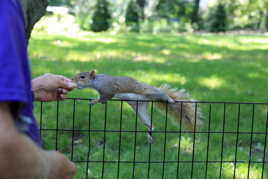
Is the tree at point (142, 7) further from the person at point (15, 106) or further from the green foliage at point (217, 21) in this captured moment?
the person at point (15, 106)

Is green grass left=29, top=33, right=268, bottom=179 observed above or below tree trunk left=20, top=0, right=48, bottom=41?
below

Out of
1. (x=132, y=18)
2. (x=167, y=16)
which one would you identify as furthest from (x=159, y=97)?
(x=167, y=16)

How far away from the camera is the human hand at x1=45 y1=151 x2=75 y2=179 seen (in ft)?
2.50

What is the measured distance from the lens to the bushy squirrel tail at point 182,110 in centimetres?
250

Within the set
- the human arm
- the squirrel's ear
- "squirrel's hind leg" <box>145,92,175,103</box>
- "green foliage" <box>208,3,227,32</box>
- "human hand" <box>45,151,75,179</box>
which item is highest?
the human arm

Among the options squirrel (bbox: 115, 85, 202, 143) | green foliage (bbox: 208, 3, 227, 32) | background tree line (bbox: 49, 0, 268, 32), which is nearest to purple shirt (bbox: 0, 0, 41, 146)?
squirrel (bbox: 115, 85, 202, 143)

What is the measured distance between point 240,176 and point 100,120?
113 cm

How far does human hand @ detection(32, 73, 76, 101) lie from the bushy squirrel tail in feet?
4.20

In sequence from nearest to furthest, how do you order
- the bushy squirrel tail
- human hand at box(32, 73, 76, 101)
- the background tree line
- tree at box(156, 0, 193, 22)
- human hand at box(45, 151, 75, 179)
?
human hand at box(45, 151, 75, 179)
human hand at box(32, 73, 76, 101)
the bushy squirrel tail
the background tree line
tree at box(156, 0, 193, 22)

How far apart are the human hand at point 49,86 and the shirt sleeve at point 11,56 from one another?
0.49 metres

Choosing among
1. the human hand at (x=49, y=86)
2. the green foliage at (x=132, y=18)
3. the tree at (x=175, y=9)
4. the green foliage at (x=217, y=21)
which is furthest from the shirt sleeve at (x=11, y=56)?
the tree at (x=175, y=9)

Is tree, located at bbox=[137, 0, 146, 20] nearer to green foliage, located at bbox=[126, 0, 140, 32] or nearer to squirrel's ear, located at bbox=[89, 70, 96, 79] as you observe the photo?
green foliage, located at bbox=[126, 0, 140, 32]

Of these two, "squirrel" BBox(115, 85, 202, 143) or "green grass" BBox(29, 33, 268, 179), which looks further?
"green grass" BBox(29, 33, 268, 179)

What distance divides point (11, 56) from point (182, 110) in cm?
193
